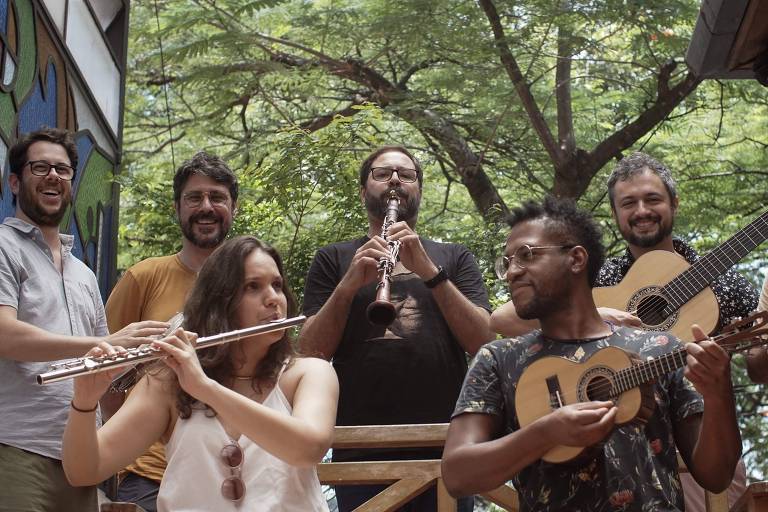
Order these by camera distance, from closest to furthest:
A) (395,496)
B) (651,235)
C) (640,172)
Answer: (395,496) → (651,235) → (640,172)

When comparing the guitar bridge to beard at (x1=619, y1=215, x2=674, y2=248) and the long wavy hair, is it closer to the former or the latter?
the long wavy hair

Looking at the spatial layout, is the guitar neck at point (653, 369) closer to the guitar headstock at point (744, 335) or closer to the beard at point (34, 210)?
the guitar headstock at point (744, 335)

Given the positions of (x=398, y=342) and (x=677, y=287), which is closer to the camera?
(x=677, y=287)

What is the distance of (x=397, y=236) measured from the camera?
4.43 m

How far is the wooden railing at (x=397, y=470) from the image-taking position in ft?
13.1

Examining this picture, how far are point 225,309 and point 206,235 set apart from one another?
1333 millimetres

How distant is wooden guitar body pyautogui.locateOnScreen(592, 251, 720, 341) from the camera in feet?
13.8

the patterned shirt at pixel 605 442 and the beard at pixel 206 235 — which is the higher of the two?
the beard at pixel 206 235

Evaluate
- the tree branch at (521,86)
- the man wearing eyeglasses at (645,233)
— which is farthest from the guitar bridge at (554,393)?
the tree branch at (521,86)

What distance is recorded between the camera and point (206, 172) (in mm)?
4898

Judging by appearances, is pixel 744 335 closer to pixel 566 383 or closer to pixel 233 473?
pixel 566 383

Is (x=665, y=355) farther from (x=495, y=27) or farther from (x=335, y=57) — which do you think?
(x=335, y=57)

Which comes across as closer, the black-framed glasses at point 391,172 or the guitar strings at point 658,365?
the guitar strings at point 658,365

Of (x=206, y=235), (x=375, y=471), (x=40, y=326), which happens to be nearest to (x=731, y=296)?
(x=375, y=471)
